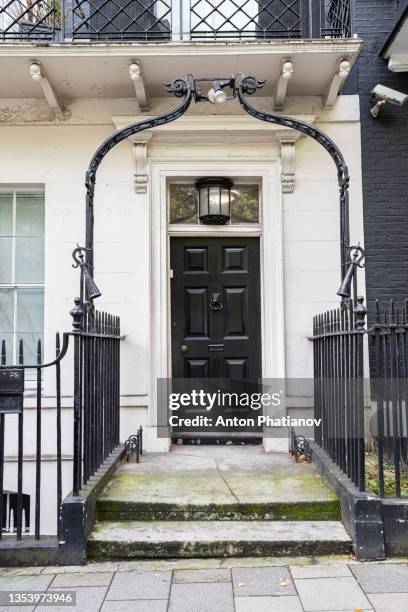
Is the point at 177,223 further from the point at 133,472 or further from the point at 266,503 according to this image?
the point at 266,503

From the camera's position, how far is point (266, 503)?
13.3 ft

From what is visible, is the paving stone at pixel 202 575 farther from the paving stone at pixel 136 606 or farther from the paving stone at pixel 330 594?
the paving stone at pixel 330 594

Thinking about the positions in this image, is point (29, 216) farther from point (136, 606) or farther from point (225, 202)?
point (136, 606)

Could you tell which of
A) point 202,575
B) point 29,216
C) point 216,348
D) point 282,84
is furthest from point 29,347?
point 282,84

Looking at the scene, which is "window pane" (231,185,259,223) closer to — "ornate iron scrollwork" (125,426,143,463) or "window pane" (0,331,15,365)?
"ornate iron scrollwork" (125,426,143,463)

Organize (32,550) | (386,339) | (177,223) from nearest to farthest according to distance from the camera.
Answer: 1. (32,550)
2. (386,339)
3. (177,223)

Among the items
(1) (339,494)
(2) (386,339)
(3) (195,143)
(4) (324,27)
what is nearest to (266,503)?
(1) (339,494)

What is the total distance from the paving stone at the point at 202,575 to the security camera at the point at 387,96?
16.6 feet

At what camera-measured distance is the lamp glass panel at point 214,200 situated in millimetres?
6188

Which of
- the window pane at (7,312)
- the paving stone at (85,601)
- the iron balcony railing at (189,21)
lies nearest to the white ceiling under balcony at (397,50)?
the iron balcony railing at (189,21)

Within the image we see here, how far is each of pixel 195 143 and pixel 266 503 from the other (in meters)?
4.06

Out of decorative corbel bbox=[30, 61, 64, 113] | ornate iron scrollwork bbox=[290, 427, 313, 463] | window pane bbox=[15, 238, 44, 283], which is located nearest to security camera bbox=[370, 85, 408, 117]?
decorative corbel bbox=[30, 61, 64, 113]

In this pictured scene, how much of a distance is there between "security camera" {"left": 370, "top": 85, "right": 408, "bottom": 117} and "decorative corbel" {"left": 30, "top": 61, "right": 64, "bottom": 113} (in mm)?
3559

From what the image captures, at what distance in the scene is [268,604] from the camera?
10.0 ft
